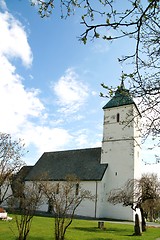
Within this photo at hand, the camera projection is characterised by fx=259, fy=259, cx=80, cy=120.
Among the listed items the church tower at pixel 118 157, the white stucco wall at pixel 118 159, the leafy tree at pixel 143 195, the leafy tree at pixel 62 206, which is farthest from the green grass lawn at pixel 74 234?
the church tower at pixel 118 157

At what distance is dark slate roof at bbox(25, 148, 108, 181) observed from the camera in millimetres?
34688

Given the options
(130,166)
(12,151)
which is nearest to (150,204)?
(130,166)

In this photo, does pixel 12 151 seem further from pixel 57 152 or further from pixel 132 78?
pixel 132 78

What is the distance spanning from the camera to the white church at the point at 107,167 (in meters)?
32.6

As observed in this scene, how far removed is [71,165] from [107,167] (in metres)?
6.10

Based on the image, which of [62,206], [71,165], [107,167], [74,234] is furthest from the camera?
[71,165]

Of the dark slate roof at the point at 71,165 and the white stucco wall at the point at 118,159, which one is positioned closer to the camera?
the white stucco wall at the point at 118,159

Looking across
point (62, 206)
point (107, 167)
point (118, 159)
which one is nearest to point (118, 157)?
point (118, 159)

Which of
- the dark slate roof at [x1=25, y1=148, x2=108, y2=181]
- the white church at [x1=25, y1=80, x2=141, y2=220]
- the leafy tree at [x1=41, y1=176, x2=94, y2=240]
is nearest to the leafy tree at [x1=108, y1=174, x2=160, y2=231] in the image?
the leafy tree at [x1=41, y1=176, x2=94, y2=240]

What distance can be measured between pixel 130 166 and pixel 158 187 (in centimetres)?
1108

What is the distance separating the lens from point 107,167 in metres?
34.8

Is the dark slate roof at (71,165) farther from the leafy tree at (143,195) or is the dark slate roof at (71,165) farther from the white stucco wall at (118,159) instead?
the leafy tree at (143,195)

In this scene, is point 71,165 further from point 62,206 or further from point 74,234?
point 62,206

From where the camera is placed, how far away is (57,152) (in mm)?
44000
